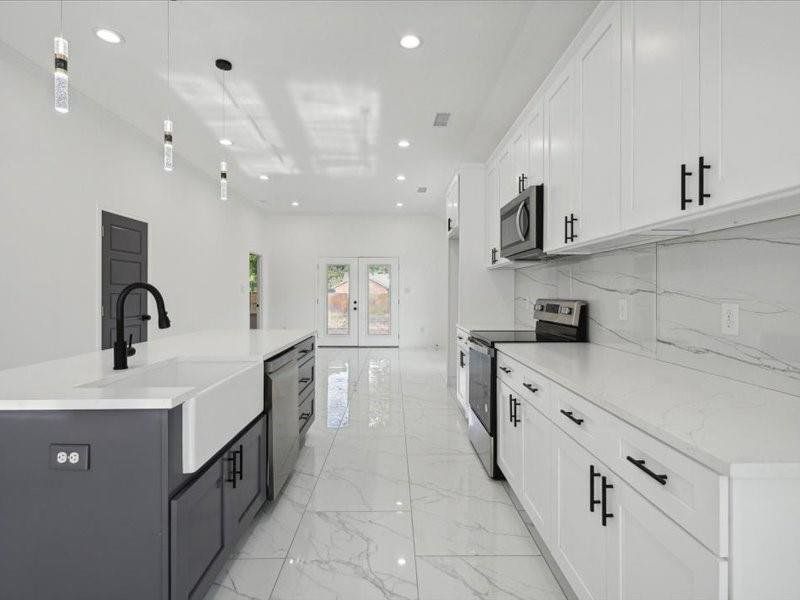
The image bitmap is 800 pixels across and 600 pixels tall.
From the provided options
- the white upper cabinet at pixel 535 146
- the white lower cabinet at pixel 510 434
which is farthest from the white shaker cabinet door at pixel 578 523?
the white upper cabinet at pixel 535 146

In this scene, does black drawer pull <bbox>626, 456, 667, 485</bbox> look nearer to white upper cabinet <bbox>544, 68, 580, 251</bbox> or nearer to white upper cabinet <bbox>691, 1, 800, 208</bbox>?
white upper cabinet <bbox>691, 1, 800, 208</bbox>

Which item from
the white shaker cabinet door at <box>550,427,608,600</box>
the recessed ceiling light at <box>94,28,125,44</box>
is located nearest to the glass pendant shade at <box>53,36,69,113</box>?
the recessed ceiling light at <box>94,28,125,44</box>

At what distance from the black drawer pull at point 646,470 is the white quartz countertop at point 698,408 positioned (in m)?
0.09

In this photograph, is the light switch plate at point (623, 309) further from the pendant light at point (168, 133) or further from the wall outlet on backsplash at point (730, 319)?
the pendant light at point (168, 133)

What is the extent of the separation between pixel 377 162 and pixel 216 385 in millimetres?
4541

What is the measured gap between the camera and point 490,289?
4508 millimetres

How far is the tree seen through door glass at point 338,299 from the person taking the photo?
9391 mm

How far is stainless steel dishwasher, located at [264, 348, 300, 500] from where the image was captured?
7.47 feet

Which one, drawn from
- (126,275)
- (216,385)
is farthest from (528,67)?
(126,275)

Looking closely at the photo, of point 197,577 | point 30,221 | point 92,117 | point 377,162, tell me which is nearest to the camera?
point 197,577

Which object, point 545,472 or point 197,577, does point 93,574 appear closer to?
point 197,577

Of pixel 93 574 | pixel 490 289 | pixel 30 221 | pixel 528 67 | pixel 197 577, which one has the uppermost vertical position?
pixel 528 67

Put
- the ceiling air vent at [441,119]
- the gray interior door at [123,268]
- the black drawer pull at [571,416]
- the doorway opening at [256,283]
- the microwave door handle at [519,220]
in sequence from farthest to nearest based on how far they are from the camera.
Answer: the doorway opening at [256,283]
the gray interior door at [123,268]
the ceiling air vent at [441,119]
the microwave door handle at [519,220]
the black drawer pull at [571,416]

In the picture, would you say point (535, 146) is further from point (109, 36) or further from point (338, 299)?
point (338, 299)
